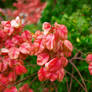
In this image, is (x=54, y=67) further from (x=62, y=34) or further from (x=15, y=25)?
(x=15, y=25)

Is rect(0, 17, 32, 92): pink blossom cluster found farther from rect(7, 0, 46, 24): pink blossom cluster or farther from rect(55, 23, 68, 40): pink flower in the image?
rect(7, 0, 46, 24): pink blossom cluster

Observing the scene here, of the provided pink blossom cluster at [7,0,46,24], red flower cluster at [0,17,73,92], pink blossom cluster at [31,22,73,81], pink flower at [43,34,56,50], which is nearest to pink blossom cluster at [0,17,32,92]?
red flower cluster at [0,17,73,92]

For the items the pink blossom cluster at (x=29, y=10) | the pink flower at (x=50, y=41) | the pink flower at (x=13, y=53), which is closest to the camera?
the pink flower at (x=50, y=41)

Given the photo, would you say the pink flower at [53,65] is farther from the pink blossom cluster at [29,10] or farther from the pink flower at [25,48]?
the pink blossom cluster at [29,10]

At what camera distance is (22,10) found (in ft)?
10.7

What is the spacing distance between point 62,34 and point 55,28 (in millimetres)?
57

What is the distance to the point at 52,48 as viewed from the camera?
0.93 metres

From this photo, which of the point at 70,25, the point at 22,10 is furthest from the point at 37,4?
the point at 70,25

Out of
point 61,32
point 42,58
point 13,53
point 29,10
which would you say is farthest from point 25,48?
point 29,10

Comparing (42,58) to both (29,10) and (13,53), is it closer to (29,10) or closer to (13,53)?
(13,53)

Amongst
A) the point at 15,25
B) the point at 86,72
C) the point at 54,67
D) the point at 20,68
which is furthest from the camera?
the point at 86,72

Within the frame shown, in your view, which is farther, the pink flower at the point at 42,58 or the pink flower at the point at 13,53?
the pink flower at the point at 13,53

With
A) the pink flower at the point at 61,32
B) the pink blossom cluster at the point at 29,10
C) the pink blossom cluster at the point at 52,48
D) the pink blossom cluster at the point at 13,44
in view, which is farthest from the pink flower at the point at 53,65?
the pink blossom cluster at the point at 29,10

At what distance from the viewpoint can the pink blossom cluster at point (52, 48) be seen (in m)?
0.94
